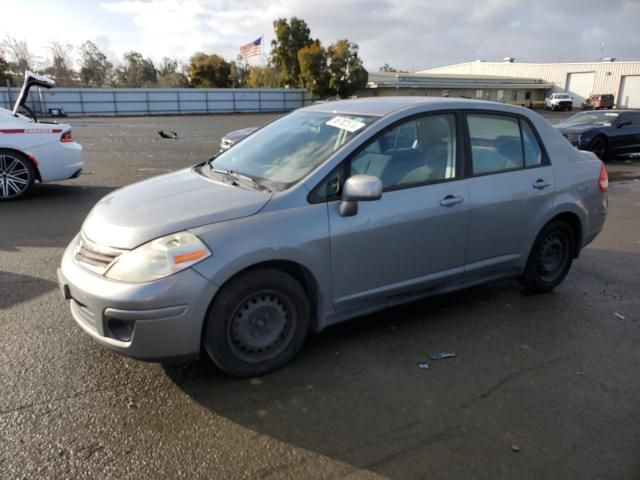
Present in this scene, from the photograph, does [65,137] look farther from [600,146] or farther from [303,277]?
[600,146]

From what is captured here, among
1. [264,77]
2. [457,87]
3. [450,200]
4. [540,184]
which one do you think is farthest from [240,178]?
[264,77]

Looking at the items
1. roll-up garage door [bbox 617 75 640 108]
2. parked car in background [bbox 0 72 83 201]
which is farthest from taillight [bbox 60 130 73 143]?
roll-up garage door [bbox 617 75 640 108]

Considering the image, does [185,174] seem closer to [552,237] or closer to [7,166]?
[552,237]

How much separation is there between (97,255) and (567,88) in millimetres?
73946

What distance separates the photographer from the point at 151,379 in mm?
3234

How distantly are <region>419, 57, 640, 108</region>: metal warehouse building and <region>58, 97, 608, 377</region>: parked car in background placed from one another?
62.2 m

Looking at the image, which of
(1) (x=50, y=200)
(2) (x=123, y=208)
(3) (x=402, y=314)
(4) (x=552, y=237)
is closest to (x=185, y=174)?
(2) (x=123, y=208)

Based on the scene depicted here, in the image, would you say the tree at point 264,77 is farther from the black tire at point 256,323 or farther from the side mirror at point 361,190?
the black tire at point 256,323

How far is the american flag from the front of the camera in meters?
50.3

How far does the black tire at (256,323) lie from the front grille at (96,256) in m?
0.65

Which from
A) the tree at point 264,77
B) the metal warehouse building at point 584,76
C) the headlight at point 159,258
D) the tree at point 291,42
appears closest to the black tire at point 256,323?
the headlight at point 159,258

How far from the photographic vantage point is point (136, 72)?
239 feet

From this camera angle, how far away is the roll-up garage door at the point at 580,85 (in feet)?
209

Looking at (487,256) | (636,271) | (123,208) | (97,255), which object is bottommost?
(636,271)
